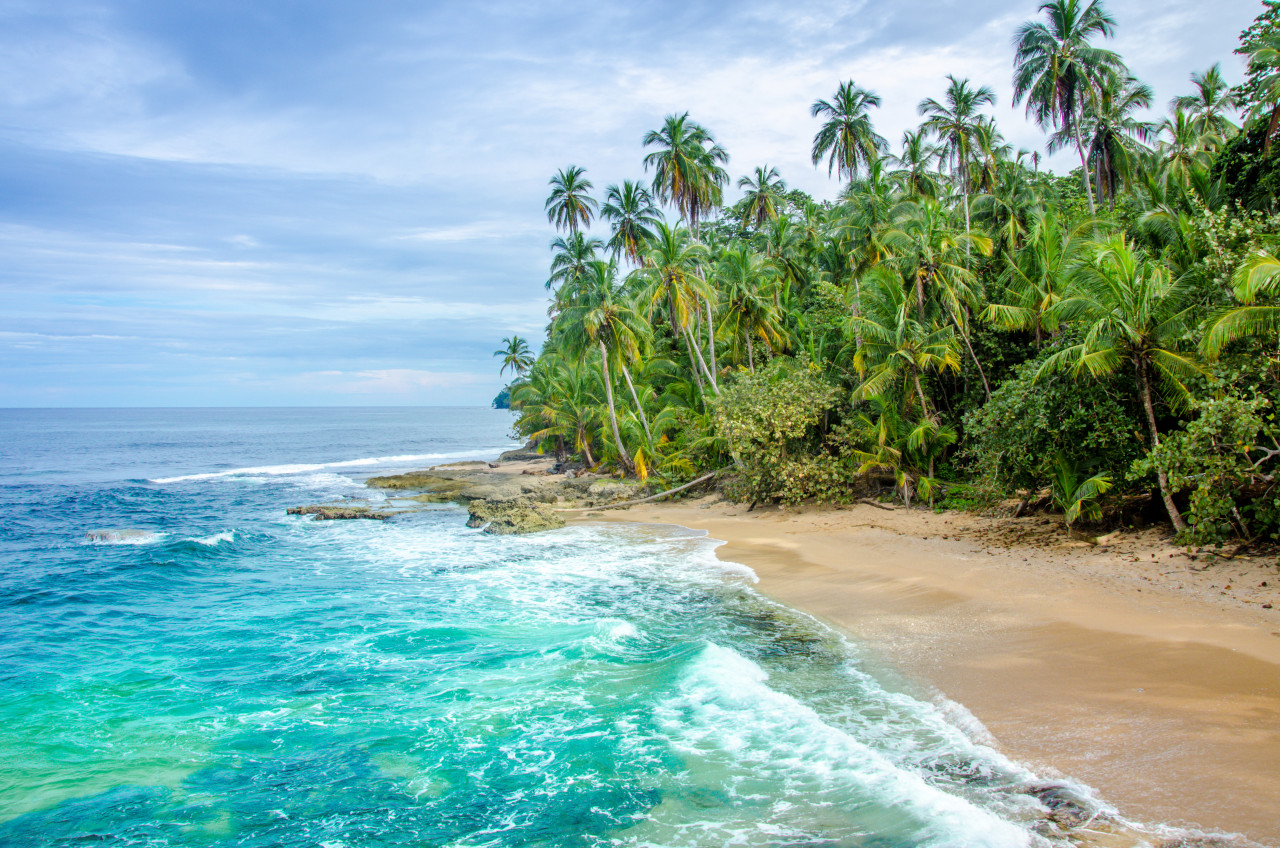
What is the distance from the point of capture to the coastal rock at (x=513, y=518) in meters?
23.5

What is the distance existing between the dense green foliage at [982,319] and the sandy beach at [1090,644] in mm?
1337

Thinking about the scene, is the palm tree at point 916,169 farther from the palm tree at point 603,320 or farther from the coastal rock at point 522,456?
the coastal rock at point 522,456

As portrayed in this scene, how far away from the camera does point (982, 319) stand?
20.4m

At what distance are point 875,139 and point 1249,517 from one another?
24.9 meters

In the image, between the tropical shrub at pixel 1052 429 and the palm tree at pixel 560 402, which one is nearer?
the tropical shrub at pixel 1052 429

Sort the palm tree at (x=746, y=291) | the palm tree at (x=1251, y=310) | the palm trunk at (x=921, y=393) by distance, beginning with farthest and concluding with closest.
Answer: the palm tree at (x=746, y=291)
the palm trunk at (x=921, y=393)
the palm tree at (x=1251, y=310)

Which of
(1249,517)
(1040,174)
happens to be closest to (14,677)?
(1249,517)

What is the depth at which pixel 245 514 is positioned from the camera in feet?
100.0

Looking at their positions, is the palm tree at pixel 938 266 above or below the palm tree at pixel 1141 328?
above

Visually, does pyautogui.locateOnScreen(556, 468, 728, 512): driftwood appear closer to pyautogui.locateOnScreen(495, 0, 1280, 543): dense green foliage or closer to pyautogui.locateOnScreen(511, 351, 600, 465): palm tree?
pyautogui.locateOnScreen(495, 0, 1280, 543): dense green foliage

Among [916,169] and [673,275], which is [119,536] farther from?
[916,169]

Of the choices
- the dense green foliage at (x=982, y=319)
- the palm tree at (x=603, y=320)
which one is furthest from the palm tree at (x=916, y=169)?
the palm tree at (x=603, y=320)

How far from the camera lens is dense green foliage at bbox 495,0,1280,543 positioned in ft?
39.9

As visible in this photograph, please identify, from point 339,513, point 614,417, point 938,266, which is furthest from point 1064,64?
point 339,513
